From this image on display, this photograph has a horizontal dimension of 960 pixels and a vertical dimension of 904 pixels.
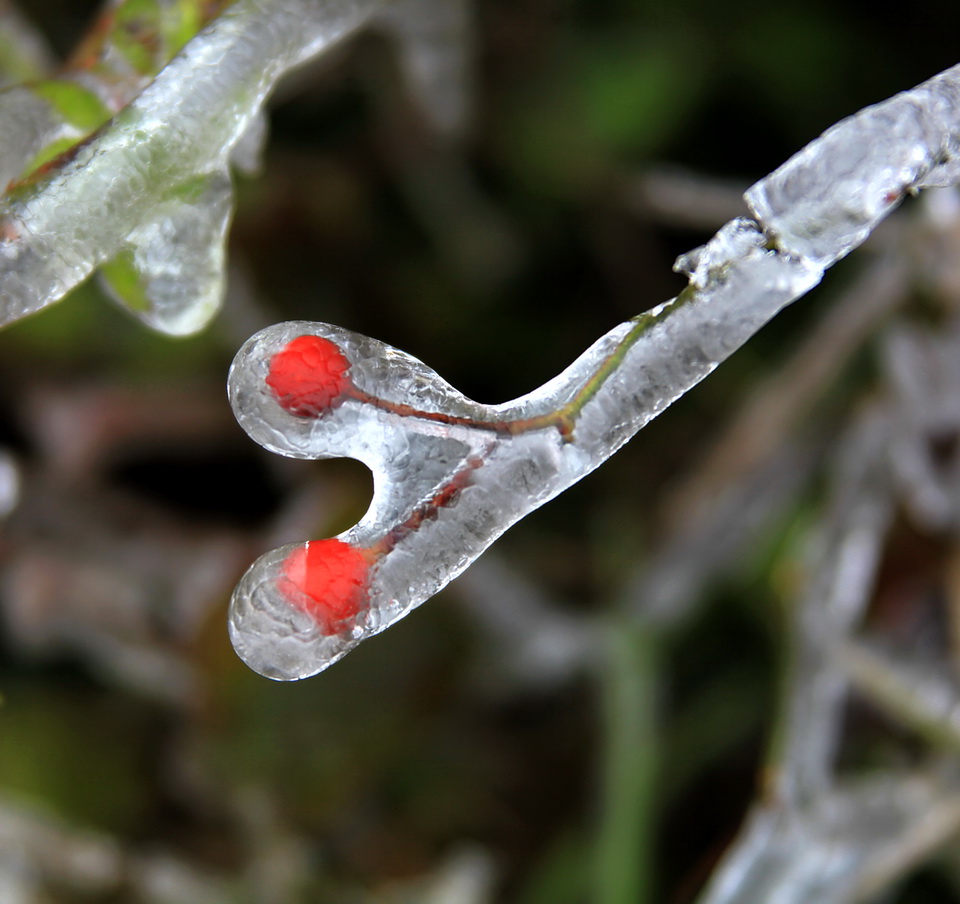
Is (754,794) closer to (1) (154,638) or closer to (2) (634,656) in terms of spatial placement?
(2) (634,656)

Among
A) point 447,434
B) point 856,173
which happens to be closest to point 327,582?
point 447,434

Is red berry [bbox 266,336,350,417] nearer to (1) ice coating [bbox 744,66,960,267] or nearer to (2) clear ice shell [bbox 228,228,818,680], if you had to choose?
(2) clear ice shell [bbox 228,228,818,680]

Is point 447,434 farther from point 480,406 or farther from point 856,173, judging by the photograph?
point 856,173

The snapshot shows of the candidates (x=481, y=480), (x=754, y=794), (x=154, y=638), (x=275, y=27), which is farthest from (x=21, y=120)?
(x=754, y=794)

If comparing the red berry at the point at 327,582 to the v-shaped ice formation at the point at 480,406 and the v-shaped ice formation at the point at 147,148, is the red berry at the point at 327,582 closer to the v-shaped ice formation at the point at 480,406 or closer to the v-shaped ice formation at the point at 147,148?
the v-shaped ice formation at the point at 480,406

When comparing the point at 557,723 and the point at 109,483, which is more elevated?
the point at 109,483

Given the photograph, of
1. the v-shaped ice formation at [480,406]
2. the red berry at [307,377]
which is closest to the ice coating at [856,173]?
the v-shaped ice formation at [480,406]
